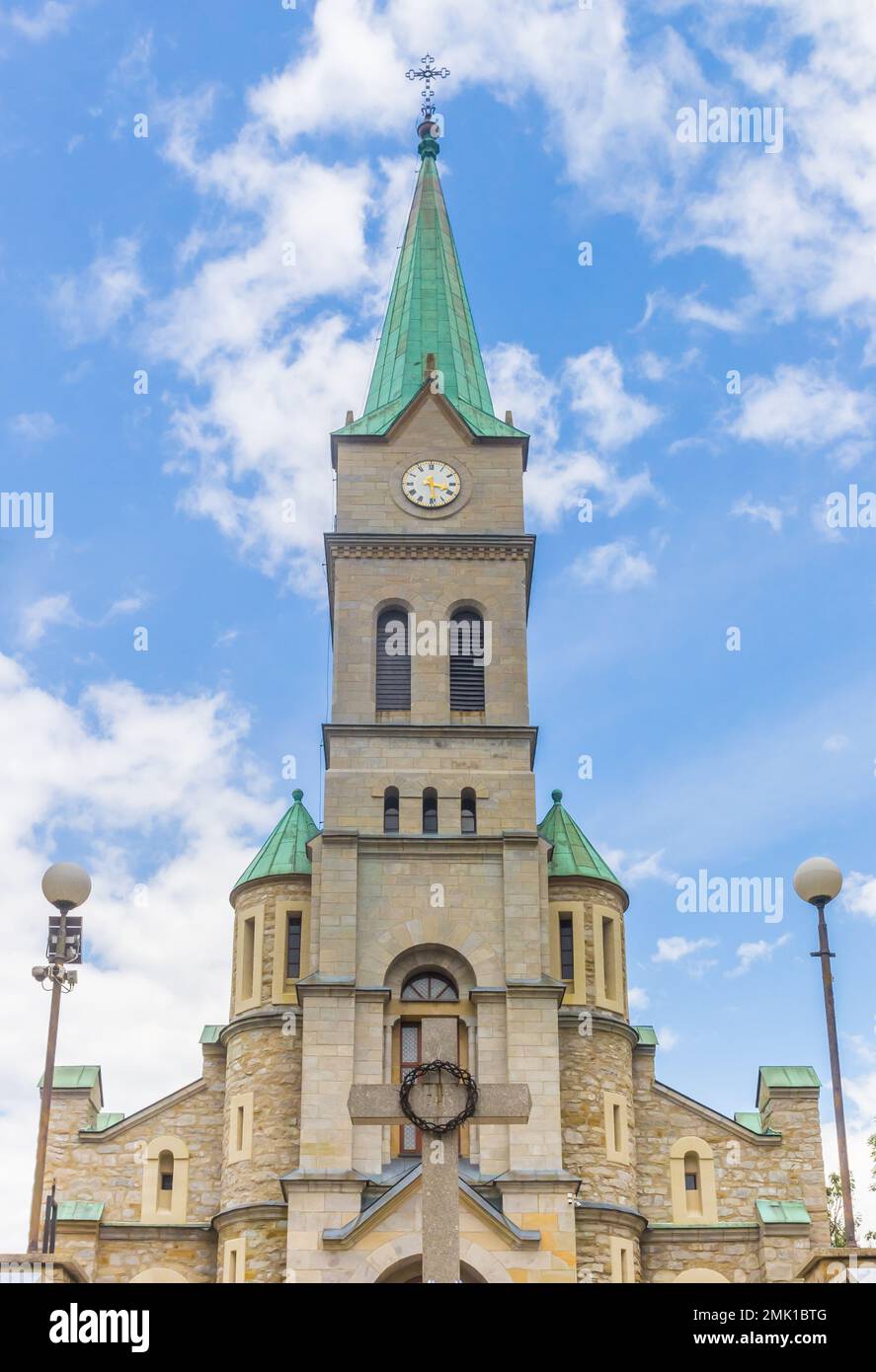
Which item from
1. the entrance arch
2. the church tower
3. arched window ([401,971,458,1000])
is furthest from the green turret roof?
the entrance arch

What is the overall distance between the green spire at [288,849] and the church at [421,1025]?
102mm

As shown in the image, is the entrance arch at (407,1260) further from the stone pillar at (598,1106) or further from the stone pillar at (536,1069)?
the stone pillar at (598,1106)

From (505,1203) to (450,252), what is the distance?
2932 centimetres

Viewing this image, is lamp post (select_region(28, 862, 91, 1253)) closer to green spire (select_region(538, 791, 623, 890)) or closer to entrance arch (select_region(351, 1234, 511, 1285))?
entrance arch (select_region(351, 1234, 511, 1285))

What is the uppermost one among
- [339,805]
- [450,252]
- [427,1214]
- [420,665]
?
[450,252]

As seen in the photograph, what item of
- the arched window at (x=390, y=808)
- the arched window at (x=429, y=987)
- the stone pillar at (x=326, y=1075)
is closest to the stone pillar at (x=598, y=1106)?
the arched window at (x=429, y=987)

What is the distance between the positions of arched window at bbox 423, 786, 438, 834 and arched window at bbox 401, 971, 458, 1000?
353cm

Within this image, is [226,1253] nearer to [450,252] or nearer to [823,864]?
[823,864]

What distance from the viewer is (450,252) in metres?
52.5

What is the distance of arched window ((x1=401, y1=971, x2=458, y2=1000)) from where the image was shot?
39156 millimetres

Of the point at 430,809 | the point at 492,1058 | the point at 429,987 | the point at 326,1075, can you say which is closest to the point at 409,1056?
the point at 429,987

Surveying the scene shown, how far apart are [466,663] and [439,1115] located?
21544 millimetres
